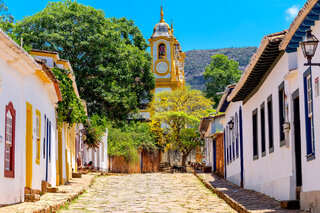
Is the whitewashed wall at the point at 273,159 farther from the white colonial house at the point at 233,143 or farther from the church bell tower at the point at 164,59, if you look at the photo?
the church bell tower at the point at 164,59

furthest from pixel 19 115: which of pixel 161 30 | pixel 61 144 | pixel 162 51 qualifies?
pixel 161 30

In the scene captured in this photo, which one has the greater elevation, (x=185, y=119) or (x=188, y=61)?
(x=188, y=61)

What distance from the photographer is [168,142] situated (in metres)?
55.8

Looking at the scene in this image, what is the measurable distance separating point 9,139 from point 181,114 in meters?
40.6

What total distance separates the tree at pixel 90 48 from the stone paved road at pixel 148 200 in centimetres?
2025

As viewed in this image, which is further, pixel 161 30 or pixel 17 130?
pixel 161 30

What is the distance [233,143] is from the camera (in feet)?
83.6

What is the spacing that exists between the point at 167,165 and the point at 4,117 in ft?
139

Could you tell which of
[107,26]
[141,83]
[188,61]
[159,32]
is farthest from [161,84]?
[188,61]

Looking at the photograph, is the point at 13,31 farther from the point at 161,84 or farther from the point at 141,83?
the point at 161,84

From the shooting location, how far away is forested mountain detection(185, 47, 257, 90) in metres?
142

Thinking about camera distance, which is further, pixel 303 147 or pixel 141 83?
pixel 141 83

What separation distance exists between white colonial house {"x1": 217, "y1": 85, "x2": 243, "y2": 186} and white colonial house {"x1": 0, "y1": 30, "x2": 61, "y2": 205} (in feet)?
25.1

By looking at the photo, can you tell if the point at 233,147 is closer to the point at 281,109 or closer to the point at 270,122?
the point at 270,122
